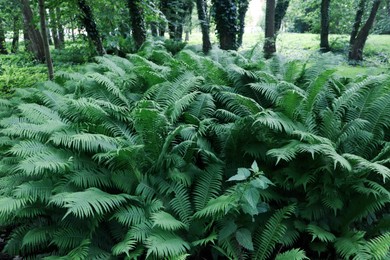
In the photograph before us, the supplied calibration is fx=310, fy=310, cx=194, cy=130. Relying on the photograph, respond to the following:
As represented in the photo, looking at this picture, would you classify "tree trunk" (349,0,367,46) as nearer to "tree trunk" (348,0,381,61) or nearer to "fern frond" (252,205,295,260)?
"tree trunk" (348,0,381,61)

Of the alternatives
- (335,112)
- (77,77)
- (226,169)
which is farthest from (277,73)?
(77,77)

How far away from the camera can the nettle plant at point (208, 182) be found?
2586 millimetres

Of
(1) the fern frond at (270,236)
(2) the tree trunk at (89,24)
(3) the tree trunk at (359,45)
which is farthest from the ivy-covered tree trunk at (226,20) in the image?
(3) the tree trunk at (359,45)

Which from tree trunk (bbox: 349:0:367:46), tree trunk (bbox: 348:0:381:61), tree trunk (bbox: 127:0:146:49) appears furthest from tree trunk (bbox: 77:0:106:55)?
tree trunk (bbox: 349:0:367:46)

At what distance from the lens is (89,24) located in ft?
29.1

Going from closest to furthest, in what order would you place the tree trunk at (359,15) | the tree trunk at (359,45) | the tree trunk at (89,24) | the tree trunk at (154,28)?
1. the tree trunk at (89,24)
2. the tree trunk at (154,28)
3. the tree trunk at (359,45)
4. the tree trunk at (359,15)

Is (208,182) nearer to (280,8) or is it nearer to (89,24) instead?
(89,24)

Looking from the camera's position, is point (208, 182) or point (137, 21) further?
point (137, 21)

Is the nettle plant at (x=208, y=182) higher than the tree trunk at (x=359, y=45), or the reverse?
the tree trunk at (x=359, y=45)

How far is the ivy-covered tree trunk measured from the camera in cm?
844

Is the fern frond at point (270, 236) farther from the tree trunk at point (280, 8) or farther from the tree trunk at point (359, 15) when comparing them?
the tree trunk at point (280, 8)

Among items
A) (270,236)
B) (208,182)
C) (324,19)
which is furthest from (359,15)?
(270,236)

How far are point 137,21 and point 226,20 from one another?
8.86ft

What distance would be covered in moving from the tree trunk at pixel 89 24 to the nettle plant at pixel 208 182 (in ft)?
18.7
